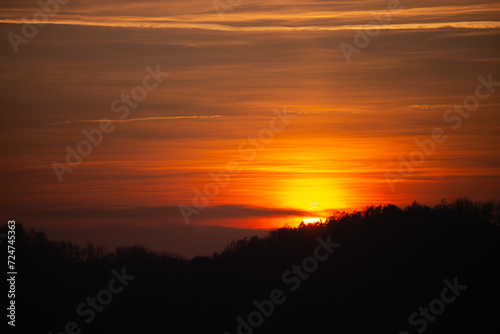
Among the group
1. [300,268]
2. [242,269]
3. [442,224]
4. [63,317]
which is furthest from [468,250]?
[63,317]

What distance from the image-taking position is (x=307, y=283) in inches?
3652

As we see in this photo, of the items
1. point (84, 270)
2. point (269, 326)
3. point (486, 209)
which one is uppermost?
point (84, 270)

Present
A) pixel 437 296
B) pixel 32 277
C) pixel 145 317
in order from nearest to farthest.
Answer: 1. pixel 437 296
2. pixel 145 317
3. pixel 32 277

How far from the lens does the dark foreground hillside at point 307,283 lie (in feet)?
261

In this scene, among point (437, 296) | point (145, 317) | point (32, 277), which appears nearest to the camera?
point (437, 296)

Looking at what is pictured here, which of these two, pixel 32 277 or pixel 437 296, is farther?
pixel 32 277

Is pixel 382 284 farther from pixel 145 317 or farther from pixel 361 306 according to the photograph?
pixel 145 317

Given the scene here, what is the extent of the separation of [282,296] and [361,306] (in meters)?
10.7

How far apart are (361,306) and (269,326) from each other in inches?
425

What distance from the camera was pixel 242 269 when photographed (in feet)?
333

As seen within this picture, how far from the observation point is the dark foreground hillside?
79.7 meters

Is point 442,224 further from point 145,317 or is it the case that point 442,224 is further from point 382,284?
point 145,317

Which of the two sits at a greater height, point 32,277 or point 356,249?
point 32,277

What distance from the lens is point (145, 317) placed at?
8650 cm
